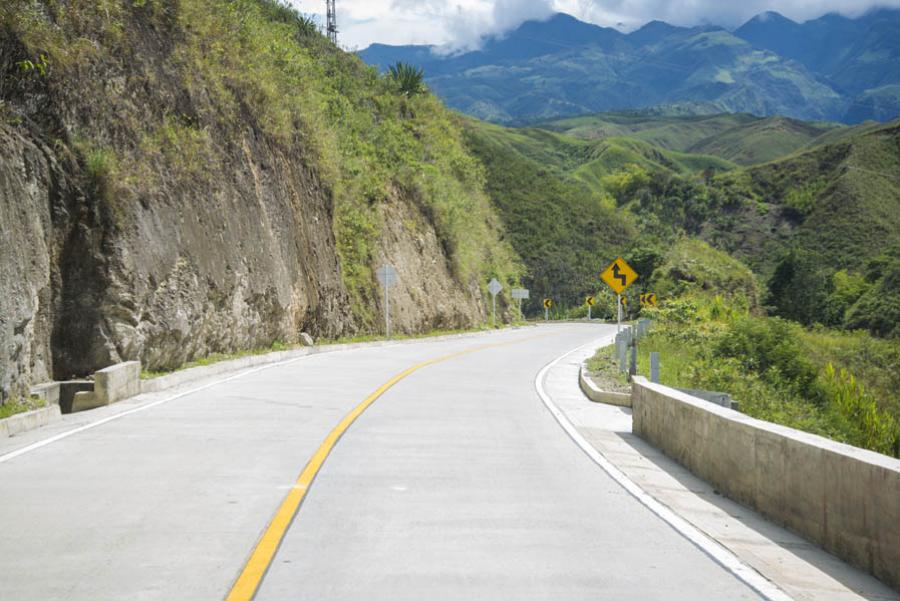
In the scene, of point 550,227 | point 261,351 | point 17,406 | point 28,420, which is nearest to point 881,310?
point 550,227

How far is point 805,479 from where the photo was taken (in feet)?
25.0

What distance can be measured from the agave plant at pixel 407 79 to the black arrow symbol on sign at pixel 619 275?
137 feet

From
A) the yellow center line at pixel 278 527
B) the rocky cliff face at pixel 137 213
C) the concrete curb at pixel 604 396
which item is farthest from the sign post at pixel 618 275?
the yellow center line at pixel 278 527

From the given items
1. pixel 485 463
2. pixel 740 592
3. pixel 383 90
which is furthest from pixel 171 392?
pixel 383 90

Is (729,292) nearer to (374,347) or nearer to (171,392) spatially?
(374,347)

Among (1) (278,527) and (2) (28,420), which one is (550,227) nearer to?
(2) (28,420)

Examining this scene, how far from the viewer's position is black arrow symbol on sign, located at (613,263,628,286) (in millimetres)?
23688

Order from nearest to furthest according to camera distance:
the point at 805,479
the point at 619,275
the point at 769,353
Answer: the point at 805,479, the point at 619,275, the point at 769,353

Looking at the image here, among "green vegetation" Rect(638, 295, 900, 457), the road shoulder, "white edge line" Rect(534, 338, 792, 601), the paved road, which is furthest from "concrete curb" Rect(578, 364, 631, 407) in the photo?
"white edge line" Rect(534, 338, 792, 601)

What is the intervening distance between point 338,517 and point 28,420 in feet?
22.9

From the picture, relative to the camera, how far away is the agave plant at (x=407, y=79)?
6353cm

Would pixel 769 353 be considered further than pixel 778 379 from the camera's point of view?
Yes

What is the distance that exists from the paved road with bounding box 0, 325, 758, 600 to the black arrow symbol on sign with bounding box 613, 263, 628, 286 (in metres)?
10.1

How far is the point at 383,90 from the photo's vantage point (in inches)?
2451
